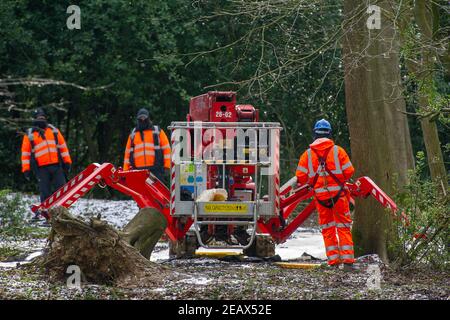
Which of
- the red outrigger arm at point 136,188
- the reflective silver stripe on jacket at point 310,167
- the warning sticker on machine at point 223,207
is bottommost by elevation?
the warning sticker on machine at point 223,207

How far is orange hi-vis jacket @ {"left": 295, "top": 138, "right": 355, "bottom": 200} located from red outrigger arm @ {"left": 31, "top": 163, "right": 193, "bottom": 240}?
2047 millimetres

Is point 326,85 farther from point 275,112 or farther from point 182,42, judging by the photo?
point 182,42

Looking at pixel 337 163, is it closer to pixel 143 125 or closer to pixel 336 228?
pixel 336 228

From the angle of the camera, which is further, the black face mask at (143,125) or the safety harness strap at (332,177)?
the black face mask at (143,125)

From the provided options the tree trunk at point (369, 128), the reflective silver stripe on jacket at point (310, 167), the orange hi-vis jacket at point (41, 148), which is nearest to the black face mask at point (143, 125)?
the orange hi-vis jacket at point (41, 148)

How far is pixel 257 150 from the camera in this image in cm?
1369

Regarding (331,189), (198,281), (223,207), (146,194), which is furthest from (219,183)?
(198,281)

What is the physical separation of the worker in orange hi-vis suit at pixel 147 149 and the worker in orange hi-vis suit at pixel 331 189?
218 inches

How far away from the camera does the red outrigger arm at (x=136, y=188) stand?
1366 cm

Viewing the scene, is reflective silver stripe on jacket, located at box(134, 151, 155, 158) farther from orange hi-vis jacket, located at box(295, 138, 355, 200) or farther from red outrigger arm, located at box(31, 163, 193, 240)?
orange hi-vis jacket, located at box(295, 138, 355, 200)

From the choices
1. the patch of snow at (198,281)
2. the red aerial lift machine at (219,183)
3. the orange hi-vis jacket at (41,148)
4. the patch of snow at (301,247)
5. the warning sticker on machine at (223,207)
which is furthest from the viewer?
the orange hi-vis jacket at (41,148)

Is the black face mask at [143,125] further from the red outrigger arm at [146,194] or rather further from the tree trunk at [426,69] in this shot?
the tree trunk at [426,69]

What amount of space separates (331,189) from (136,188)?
285cm

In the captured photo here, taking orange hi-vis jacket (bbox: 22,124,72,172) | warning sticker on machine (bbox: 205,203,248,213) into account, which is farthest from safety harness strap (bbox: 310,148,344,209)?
orange hi-vis jacket (bbox: 22,124,72,172)
